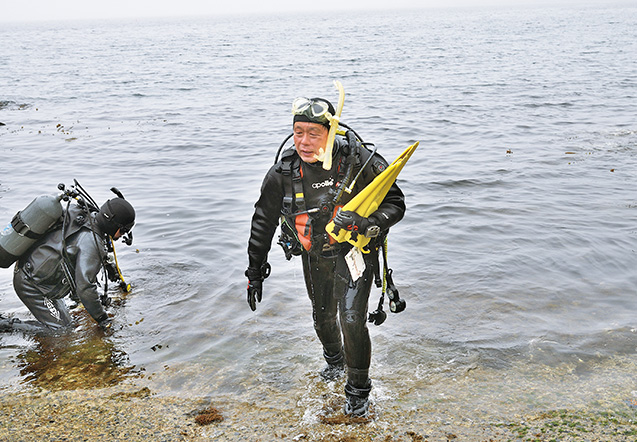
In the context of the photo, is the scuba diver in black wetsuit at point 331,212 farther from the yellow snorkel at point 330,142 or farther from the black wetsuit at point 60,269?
the black wetsuit at point 60,269

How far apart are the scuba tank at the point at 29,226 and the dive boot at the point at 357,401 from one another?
3.18 meters

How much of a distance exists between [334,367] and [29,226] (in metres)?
3.06

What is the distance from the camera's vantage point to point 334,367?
5.25 m

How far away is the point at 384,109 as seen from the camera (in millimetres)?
21703

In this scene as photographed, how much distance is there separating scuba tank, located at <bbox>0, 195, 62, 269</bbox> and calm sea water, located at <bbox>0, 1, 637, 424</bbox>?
0.98m

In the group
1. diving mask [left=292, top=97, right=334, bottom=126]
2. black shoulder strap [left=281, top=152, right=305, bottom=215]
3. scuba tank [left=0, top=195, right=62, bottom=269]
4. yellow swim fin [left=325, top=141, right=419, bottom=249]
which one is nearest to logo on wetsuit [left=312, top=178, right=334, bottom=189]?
black shoulder strap [left=281, top=152, right=305, bottom=215]

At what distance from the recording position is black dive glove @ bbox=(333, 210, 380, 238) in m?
4.18

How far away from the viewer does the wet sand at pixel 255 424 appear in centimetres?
424

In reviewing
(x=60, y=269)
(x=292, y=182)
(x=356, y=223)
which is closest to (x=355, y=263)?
(x=356, y=223)

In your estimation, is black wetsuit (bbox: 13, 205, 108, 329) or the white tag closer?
the white tag

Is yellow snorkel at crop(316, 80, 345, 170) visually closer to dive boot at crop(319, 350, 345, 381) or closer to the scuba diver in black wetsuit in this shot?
the scuba diver in black wetsuit

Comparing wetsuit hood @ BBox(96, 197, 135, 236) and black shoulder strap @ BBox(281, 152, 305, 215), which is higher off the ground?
black shoulder strap @ BBox(281, 152, 305, 215)

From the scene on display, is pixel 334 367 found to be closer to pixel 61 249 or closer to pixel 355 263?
pixel 355 263

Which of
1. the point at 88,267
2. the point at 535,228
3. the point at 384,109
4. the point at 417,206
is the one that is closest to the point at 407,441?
the point at 88,267
